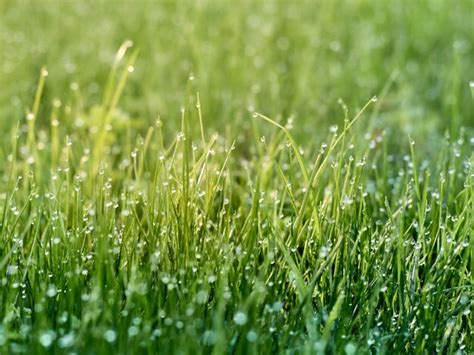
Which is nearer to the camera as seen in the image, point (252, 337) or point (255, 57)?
point (252, 337)

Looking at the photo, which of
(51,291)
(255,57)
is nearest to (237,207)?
(51,291)

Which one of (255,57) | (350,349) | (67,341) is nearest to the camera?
(67,341)

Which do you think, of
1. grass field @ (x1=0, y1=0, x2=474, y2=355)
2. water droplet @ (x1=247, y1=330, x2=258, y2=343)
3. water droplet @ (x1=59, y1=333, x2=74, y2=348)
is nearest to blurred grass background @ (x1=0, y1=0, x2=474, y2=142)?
grass field @ (x1=0, y1=0, x2=474, y2=355)

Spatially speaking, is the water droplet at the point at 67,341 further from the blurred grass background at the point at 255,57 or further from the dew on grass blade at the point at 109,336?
the blurred grass background at the point at 255,57

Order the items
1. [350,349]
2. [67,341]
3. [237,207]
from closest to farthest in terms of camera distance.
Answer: [67,341], [350,349], [237,207]

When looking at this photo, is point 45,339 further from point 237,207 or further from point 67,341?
point 237,207

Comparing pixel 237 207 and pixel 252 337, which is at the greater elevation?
pixel 252 337

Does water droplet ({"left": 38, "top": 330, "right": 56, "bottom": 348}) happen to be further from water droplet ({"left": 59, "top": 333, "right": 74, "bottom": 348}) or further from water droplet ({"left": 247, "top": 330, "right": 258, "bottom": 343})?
water droplet ({"left": 247, "top": 330, "right": 258, "bottom": 343})
